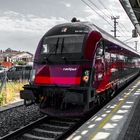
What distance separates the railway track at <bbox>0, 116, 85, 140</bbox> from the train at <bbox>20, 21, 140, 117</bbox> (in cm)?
35

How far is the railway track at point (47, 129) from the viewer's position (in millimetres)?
8981

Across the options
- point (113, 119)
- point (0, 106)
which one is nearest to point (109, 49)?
point (113, 119)

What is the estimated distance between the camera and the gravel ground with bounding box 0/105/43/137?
33.3 feet

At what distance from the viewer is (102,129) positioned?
9.10 meters

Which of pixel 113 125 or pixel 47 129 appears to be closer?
pixel 113 125

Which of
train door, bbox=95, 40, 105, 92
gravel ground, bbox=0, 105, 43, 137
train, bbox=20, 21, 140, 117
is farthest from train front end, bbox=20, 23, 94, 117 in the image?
gravel ground, bbox=0, 105, 43, 137

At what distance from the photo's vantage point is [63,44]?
452 inches

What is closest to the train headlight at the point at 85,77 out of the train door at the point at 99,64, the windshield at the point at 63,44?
the train door at the point at 99,64

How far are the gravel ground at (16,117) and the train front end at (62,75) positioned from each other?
74 cm

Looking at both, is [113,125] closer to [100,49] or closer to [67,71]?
[67,71]

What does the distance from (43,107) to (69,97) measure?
4.21 ft

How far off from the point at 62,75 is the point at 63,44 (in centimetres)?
116

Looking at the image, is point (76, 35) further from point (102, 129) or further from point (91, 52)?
point (102, 129)

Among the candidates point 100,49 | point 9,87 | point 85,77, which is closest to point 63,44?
point 100,49
